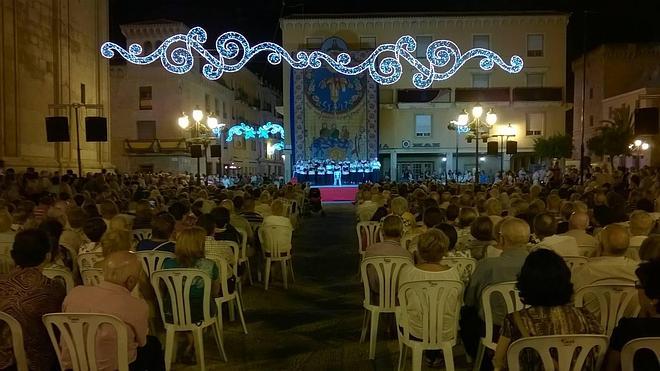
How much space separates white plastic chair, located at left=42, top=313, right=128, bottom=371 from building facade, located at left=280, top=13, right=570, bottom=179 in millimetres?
34013

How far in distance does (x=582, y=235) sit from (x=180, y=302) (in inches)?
156

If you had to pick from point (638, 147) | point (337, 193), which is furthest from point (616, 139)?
point (337, 193)

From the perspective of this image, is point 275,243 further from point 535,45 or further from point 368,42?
point 535,45

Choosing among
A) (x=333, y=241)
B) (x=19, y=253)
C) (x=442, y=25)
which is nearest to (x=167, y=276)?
(x=19, y=253)

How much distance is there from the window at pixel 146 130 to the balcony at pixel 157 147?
3.47 ft

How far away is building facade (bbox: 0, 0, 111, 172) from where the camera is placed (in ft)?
52.5

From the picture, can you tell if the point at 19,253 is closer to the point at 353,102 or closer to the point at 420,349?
the point at 420,349

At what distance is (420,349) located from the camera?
13.9 feet

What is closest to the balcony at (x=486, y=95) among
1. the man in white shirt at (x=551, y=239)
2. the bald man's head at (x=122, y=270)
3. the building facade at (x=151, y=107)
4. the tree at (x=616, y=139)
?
the tree at (x=616, y=139)

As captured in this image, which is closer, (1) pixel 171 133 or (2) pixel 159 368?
Answer: (2) pixel 159 368

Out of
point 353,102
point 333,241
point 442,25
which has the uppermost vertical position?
point 442,25

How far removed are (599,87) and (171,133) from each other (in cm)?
2840

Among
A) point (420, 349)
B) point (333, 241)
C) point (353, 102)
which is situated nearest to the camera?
point (420, 349)

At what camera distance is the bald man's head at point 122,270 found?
11.3 ft
